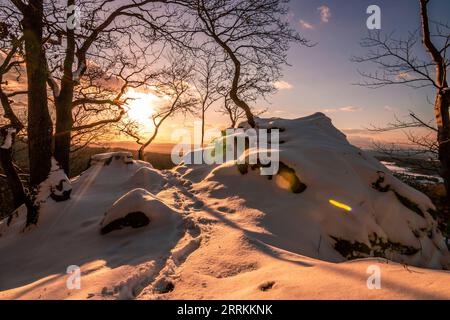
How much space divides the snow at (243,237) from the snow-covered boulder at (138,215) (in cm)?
2

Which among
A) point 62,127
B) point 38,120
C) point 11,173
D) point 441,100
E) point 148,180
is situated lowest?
point 148,180

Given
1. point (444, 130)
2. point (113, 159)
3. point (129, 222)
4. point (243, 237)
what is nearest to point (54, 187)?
point (129, 222)

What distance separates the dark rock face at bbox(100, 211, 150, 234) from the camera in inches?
173

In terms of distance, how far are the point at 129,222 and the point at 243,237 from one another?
2020mm

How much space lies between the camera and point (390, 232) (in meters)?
5.73

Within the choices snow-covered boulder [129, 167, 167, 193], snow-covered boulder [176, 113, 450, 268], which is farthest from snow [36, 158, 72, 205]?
snow-covered boulder [176, 113, 450, 268]

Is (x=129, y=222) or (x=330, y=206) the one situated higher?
(x=330, y=206)

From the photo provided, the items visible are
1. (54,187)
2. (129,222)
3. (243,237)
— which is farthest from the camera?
(54,187)

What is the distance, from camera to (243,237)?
3.72m

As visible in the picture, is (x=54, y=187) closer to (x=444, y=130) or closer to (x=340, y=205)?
(x=340, y=205)

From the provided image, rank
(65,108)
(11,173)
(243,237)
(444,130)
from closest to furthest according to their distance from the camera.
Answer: (243,237) < (11,173) < (444,130) < (65,108)

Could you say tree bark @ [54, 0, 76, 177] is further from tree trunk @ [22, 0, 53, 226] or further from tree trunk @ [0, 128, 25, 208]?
tree trunk @ [0, 128, 25, 208]
